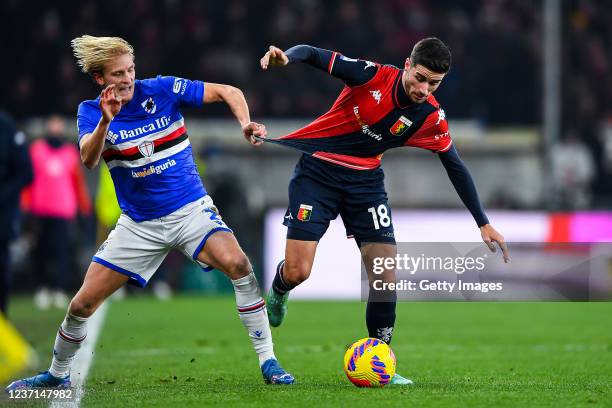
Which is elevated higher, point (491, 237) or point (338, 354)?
point (491, 237)

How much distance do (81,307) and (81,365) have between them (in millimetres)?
1684

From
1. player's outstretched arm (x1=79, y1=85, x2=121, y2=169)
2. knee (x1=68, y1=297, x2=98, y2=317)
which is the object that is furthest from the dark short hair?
knee (x1=68, y1=297, x2=98, y2=317)

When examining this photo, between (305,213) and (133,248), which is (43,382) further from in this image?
(305,213)

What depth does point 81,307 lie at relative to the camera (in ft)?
21.4

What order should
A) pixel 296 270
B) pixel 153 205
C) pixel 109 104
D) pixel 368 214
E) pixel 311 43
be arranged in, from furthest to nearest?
pixel 311 43
pixel 296 270
pixel 368 214
pixel 153 205
pixel 109 104

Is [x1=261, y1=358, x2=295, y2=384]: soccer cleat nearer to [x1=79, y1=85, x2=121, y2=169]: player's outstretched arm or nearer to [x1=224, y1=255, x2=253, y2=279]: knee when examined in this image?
[x1=224, y1=255, x2=253, y2=279]: knee

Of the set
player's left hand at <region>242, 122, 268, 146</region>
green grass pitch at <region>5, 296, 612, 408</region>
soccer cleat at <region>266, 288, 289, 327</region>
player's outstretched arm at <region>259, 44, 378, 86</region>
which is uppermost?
player's outstretched arm at <region>259, 44, 378, 86</region>

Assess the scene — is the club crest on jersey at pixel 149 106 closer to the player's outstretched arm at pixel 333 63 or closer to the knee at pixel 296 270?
the player's outstretched arm at pixel 333 63

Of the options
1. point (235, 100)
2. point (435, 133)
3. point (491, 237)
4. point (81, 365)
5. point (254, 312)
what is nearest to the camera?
point (235, 100)

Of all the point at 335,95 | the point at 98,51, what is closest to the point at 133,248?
the point at 98,51

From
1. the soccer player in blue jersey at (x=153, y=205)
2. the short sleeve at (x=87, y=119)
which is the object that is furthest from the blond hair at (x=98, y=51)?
the short sleeve at (x=87, y=119)

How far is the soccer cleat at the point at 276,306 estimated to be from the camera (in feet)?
24.9

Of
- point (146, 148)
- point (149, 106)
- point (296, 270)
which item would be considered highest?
point (149, 106)

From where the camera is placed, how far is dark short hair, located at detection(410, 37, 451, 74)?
6.46 meters
